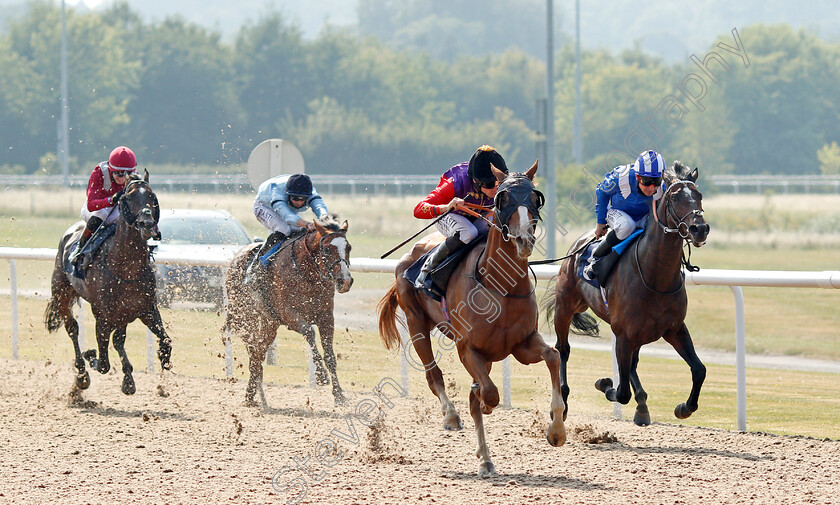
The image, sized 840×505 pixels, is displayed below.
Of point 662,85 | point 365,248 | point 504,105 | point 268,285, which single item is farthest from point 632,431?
point 504,105

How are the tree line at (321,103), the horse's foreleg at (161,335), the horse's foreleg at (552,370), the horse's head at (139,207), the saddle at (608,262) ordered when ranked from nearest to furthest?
the horse's foreleg at (552,370), the saddle at (608,262), the horse's head at (139,207), the horse's foreleg at (161,335), the tree line at (321,103)

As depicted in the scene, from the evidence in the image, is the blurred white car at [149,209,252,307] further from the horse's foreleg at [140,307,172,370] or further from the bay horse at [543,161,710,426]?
the bay horse at [543,161,710,426]

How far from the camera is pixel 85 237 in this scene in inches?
335

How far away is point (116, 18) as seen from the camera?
5044cm

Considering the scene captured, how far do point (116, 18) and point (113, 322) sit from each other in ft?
148

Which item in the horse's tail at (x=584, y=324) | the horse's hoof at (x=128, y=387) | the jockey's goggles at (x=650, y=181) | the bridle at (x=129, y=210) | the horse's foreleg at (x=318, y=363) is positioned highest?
the jockey's goggles at (x=650, y=181)

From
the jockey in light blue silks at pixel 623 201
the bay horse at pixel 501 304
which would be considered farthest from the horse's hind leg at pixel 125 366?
the jockey in light blue silks at pixel 623 201

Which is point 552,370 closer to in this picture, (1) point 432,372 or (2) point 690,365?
(2) point 690,365

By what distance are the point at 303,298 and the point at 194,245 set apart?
455cm

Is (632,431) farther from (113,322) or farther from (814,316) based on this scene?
(814,316)

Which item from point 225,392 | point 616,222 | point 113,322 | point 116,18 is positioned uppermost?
point 116,18

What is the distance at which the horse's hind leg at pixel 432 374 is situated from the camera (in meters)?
6.12

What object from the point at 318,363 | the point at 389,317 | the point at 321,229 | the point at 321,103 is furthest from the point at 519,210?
the point at 321,103

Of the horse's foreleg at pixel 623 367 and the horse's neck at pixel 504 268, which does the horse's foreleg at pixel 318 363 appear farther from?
the horse's neck at pixel 504 268
